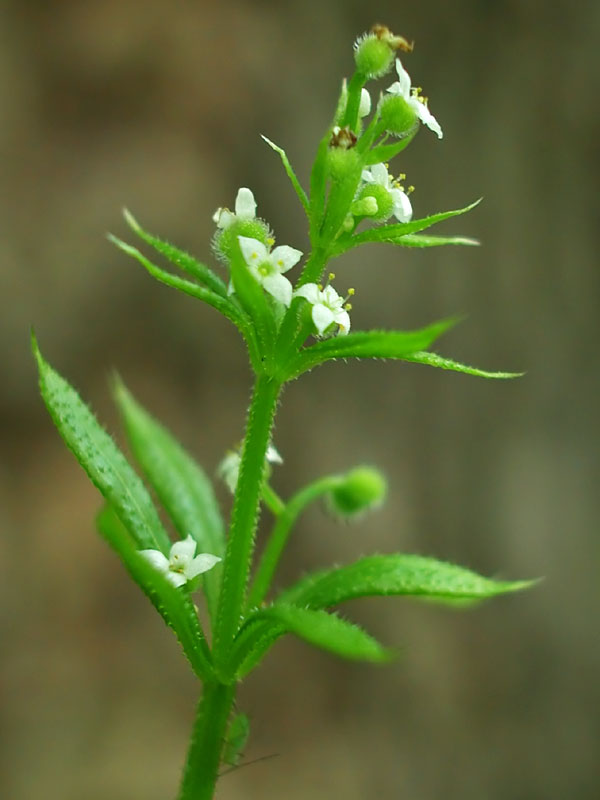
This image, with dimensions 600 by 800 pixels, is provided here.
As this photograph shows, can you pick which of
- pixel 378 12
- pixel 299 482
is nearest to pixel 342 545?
pixel 299 482

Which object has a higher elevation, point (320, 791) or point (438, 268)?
point (438, 268)

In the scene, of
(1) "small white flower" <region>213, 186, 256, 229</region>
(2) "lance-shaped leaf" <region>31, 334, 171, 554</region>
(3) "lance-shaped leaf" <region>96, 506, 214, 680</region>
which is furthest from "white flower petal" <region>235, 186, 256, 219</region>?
(3) "lance-shaped leaf" <region>96, 506, 214, 680</region>

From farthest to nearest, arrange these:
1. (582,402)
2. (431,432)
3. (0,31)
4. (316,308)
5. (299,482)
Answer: (582,402) < (431,432) < (299,482) < (0,31) < (316,308)

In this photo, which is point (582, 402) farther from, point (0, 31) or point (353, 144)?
point (353, 144)

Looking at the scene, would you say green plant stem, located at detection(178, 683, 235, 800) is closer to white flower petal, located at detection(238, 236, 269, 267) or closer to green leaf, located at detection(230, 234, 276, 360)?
green leaf, located at detection(230, 234, 276, 360)

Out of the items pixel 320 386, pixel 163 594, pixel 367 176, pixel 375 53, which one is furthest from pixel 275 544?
pixel 320 386

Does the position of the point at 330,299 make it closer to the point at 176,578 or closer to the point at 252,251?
the point at 252,251

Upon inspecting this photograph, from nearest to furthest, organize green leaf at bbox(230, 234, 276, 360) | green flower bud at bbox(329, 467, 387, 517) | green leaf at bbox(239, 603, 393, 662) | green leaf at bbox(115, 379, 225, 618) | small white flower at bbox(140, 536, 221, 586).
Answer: green leaf at bbox(239, 603, 393, 662), green leaf at bbox(230, 234, 276, 360), small white flower at bbox(140, 536, 221, 586), green leaf at bbox(115, 379, 225, 618), green flower bud at bbox(329, 467, 387, 517)
